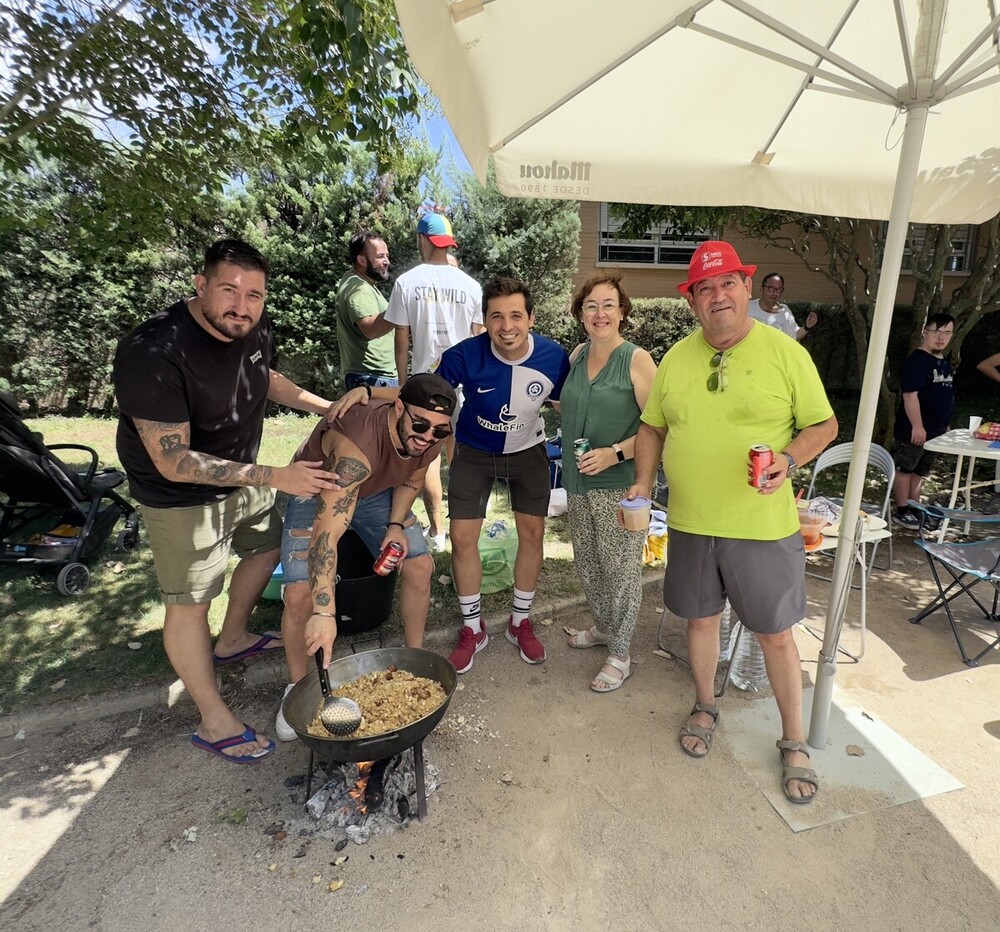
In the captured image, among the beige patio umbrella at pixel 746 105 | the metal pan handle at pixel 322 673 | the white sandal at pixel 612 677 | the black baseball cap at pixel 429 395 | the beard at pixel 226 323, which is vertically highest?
the beige patio umbrella at pixel 746 105

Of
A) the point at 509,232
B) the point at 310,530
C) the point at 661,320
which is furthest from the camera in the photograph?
the point at 661,320

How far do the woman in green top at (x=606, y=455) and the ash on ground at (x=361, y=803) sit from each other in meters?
1.15

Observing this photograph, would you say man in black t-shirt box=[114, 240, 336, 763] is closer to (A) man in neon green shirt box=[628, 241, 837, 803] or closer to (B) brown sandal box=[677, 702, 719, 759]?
(A) man in neon green shirt box=[628, 241, 837, 803]

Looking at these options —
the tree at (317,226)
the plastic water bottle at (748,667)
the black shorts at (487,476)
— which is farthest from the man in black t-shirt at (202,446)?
the tree at (317,226)

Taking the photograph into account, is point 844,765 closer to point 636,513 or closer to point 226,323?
point 636,513

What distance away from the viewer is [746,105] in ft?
9.07

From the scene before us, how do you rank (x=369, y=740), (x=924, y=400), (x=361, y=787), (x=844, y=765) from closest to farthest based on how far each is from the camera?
1. (x=369, y=740)
2. (x=361, y=787)
3. (x=844, y=765)
4. (x=924, y=400)

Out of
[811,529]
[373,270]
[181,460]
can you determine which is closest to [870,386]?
[811,529]

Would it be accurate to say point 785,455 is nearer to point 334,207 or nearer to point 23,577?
point 23,577

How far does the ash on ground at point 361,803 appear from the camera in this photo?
93.6 inches

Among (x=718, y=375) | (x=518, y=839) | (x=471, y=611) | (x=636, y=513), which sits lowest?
(x=518, y=839)

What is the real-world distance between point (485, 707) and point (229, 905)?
1.37m

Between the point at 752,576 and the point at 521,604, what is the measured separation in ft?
4.92

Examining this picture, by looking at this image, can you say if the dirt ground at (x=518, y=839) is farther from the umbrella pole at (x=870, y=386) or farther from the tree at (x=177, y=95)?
the tree at (x=177, y=95)
